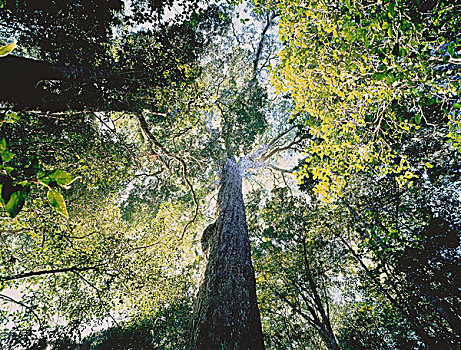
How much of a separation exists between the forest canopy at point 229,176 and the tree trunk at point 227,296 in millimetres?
22

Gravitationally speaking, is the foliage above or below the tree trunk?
above

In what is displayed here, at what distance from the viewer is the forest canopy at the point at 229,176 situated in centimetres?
289

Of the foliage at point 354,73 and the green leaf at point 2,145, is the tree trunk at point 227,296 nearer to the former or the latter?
the foliage at point 354,73

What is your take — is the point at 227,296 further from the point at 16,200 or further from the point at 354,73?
the point at 354,73

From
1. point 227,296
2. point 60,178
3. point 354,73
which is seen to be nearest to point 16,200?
point 60,178

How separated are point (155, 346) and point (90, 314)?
382 centimetres

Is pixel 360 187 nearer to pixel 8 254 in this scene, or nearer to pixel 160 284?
pixel 160 284

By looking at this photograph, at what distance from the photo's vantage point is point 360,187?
7.82 metres

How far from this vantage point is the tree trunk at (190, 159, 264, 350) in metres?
2.19

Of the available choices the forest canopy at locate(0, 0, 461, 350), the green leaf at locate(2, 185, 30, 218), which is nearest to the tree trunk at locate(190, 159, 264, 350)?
the forest canopy at locate(0, 0, 461, 350)

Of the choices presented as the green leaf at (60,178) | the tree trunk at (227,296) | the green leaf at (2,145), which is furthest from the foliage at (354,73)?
the green leaf at (2,145)

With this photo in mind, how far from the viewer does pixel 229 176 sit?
7.08m

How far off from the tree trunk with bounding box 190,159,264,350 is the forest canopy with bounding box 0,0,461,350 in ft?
0.07

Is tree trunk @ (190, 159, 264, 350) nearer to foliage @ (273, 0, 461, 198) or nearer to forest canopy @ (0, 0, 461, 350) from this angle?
forest canopy @ (0, 0, 461, 350)
